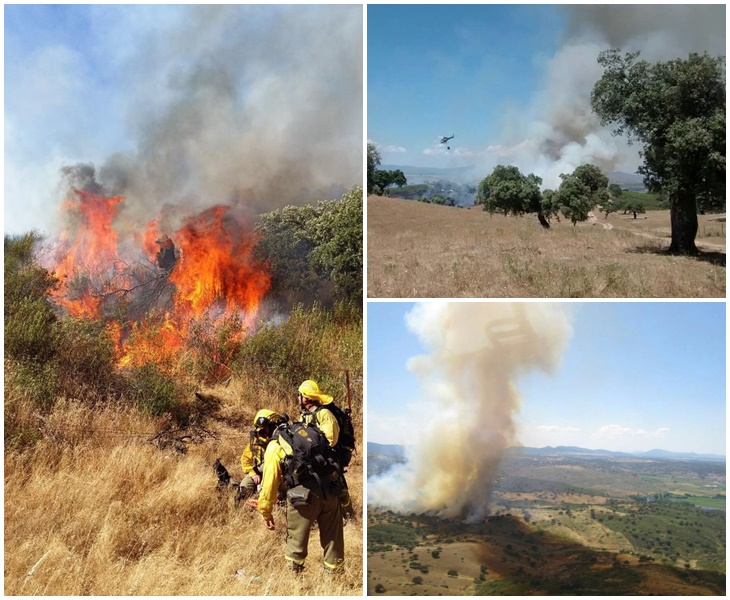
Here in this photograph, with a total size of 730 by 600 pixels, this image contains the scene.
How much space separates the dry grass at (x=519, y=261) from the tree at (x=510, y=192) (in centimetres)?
44

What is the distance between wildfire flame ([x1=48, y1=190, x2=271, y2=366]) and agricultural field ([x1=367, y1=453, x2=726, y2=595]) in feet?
11.3

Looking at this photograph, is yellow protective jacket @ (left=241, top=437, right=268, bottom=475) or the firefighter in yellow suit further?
yellow protective jacket @ (left=241, top=437, right=268, bottom=475)

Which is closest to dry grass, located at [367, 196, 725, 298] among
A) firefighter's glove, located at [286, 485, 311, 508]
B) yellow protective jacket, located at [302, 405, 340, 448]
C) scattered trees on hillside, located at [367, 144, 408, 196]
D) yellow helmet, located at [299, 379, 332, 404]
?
scattered trees on hillside, located at [367, 144, 408, 196]

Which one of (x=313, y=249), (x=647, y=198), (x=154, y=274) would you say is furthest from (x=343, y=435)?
(x=647, y=198)

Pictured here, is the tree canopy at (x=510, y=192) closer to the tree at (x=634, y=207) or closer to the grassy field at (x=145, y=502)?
the tree at (x=634, y=207)

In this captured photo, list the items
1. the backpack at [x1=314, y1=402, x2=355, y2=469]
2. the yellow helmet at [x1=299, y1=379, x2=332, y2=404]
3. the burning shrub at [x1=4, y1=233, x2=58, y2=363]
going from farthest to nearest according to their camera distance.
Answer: the burning shrub at [x1=4, y1=233, x2=58, y2=363], the yellow helmet at [x1=299, y1=379, x2=332, y2=404], the backpack at [x1=314, y1=402, x2=355, y2=469]

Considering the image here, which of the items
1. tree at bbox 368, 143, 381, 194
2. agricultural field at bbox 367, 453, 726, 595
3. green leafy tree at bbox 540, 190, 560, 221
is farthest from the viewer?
green leafy tree at bbox 540, 190, 560, 221

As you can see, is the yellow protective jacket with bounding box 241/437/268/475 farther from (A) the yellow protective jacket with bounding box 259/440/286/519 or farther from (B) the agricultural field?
(B) the agricultural field

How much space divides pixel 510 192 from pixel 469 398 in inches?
211

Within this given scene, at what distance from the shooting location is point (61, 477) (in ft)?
18.6

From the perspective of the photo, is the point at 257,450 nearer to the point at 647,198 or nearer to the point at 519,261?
the point at 519,261

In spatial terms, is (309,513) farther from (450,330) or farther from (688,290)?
(688,290)

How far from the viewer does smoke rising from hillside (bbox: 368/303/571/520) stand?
228 inches

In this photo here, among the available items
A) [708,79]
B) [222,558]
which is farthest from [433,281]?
[708,79]
